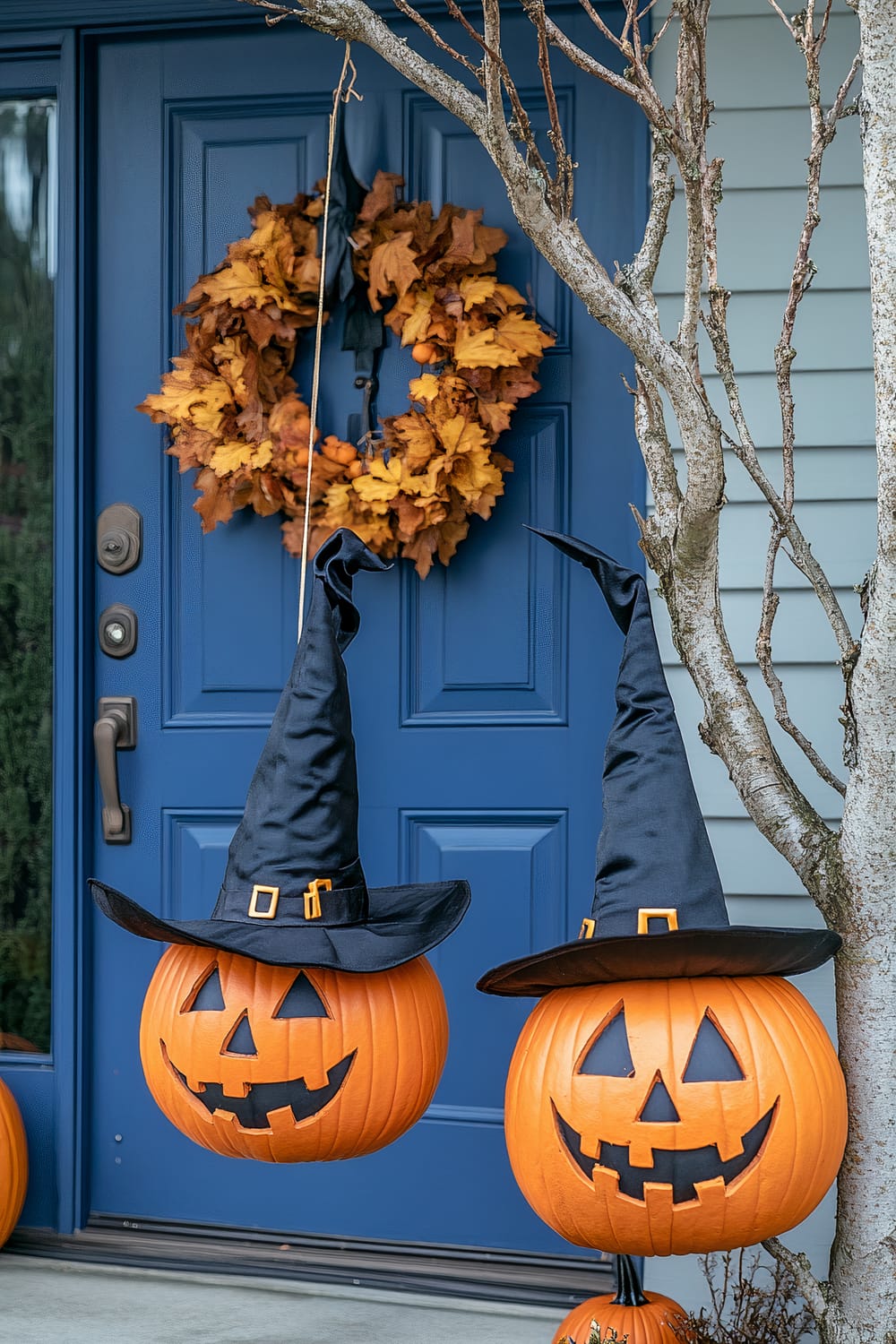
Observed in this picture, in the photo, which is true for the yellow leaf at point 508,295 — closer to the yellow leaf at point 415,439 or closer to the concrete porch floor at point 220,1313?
the yellow leaf at point 415,439

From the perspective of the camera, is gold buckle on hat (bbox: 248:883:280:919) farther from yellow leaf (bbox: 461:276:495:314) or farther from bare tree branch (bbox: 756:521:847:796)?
yellow leaf (bbox: 461:276:495:314)

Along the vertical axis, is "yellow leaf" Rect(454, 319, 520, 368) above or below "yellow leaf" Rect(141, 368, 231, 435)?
above

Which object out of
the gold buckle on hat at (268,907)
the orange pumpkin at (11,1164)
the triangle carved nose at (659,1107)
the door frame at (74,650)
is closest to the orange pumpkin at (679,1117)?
the triangle carved nose at (659,1107)

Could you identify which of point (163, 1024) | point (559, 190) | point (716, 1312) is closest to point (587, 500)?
point (559, 190)

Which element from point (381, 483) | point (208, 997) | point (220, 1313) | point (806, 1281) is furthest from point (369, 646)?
point (806, 1281)

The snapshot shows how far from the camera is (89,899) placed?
8.97ft

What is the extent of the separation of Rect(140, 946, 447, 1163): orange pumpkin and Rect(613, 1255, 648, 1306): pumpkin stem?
53cm

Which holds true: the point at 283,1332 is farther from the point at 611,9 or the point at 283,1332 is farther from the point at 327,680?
the point at 611,9

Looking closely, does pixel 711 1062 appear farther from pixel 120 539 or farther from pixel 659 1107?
pixel 120 539

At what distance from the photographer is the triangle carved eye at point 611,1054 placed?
59.8 inches

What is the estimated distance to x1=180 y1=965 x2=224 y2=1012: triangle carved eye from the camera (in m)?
1.71

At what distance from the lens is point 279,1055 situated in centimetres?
167

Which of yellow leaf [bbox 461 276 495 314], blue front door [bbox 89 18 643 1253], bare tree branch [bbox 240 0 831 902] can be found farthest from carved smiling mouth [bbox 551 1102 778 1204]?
yellow leaf [bbox 461 276 495 314]

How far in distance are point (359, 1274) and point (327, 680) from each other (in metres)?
1.40
